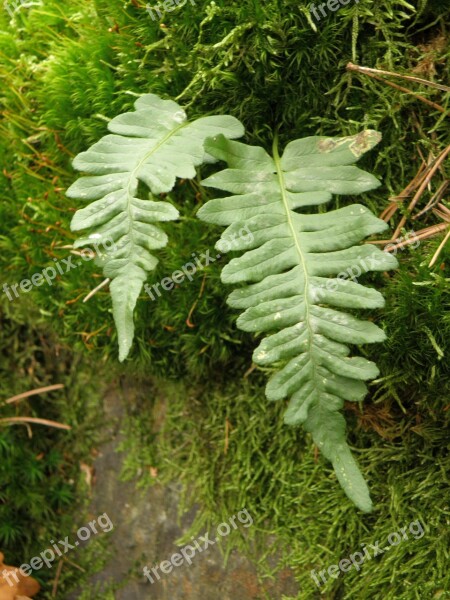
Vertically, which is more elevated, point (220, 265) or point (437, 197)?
point (437, 197)

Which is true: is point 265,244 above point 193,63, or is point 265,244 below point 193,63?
below

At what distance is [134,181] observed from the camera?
209cm

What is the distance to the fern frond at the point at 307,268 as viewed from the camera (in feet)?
5.90

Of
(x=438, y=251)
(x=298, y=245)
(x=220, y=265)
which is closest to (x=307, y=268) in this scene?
(x=298, y=245)

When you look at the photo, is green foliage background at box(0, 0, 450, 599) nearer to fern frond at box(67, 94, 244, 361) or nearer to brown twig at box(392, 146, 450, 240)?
brown twig at box(392, 146, 450, 240)

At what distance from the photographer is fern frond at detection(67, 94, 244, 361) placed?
1.99 m

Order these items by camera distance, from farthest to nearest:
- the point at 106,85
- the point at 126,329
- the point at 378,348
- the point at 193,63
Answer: the point at 106,85 → the point at 193,63 → the point at 378,348 → the point at 126,329

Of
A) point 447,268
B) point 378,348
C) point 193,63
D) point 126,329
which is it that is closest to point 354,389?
point 378,348

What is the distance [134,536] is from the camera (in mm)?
2688

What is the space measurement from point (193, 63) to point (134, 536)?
1.94 metres

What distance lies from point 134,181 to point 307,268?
2.13ft

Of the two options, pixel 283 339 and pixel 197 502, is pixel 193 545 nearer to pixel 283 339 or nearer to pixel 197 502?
pixel 197 502

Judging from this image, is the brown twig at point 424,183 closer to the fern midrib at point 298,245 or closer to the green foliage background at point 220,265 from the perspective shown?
the green foliage background at point 220,265

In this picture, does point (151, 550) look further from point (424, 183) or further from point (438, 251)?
point (424, 183)
